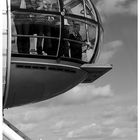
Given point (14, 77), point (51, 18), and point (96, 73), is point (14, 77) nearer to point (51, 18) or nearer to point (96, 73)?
point (51, 18)

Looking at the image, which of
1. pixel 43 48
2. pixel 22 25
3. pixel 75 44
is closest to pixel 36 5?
pixel 22 25

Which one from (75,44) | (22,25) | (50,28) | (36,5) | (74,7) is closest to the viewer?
(22,25)

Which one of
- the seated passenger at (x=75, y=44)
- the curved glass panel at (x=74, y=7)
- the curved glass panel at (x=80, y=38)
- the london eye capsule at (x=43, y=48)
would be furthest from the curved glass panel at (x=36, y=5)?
the seated passenger at (x=75, y=44)

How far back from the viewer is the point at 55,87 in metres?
11.8

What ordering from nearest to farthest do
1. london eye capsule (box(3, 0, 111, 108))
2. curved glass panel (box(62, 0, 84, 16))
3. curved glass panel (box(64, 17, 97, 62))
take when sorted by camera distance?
london eye capsule (box(3, 0, 111, 108))
curved glass panel (box(64, 17, 97, 62))
curved glass panel (box(62, 0, 84, 16))

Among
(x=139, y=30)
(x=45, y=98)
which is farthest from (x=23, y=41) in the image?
(x=139, y=30)

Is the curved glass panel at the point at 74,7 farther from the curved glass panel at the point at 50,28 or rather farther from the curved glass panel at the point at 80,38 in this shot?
the curved glass panel at the point at 80,38

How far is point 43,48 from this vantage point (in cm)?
1138

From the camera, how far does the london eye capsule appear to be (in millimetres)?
10969

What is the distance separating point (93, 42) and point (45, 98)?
2205 mm

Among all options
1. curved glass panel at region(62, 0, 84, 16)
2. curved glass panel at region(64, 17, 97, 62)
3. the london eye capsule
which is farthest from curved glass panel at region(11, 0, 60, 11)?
curved glass panel at region(64, 17, 97, 62)

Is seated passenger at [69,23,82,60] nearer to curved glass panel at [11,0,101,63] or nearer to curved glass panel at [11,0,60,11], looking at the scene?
curved glass panel at [11,0,101,63]

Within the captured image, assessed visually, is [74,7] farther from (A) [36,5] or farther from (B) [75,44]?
(A) [36,5]

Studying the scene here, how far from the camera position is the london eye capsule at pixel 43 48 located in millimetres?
10969
